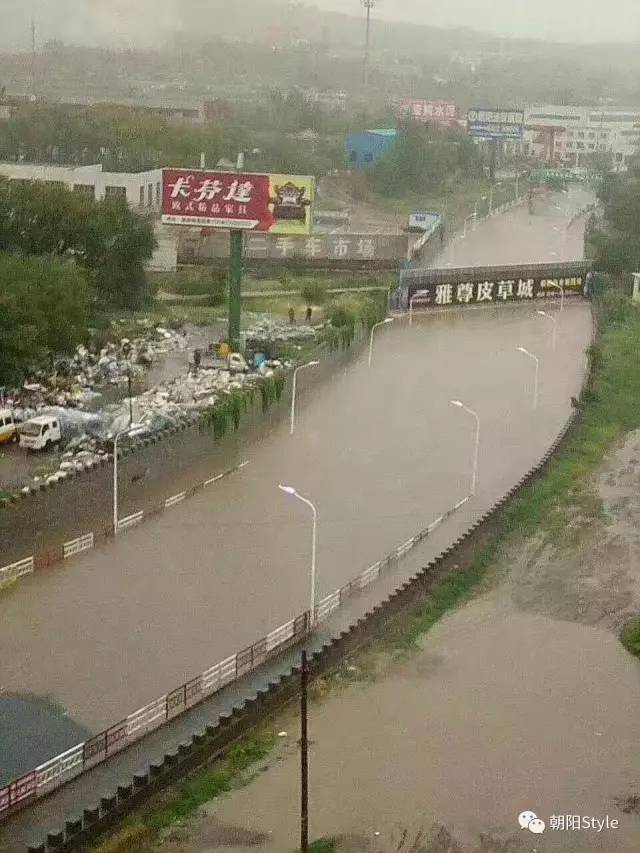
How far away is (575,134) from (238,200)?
43.0 feet

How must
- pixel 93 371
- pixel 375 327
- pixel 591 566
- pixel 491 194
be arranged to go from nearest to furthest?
pixel 591 566
pixel 93 371
pixel 375 327
pixel 491 194

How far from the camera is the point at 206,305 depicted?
6957mm

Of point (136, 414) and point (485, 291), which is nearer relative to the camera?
point (136, 414)

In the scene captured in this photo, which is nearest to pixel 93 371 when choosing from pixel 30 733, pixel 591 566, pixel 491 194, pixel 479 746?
pixel 591 566

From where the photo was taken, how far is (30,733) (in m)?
2.21

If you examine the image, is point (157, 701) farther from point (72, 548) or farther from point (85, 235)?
point (85, 235)

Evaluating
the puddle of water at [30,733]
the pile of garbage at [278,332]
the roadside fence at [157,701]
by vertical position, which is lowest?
the puddle of water at [30,733]

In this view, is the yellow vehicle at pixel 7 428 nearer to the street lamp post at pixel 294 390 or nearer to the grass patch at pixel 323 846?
the street lamp post at pixel 294 390

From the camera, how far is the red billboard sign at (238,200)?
5410 mm

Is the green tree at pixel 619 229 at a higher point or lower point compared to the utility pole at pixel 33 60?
lower

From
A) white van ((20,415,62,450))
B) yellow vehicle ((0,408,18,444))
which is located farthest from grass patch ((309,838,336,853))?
yellow vehicle ((0,408,18,444))

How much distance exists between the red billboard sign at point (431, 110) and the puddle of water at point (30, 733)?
15.3 metres

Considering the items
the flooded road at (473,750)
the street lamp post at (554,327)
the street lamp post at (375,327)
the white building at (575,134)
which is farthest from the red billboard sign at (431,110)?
the flooded road at (473,750)

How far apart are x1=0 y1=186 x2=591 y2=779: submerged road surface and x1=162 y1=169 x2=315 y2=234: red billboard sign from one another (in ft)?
2.42
